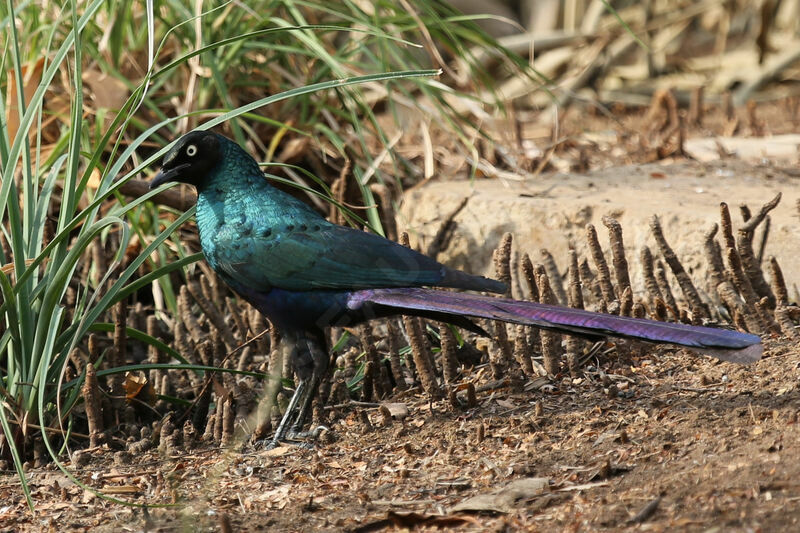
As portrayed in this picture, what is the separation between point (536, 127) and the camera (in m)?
7.91

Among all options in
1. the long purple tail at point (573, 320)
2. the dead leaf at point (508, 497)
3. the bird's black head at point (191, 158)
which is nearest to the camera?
the dead leaf at point (508, 497)

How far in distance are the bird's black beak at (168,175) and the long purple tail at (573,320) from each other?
76 centimetres

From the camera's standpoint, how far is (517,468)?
2885mm

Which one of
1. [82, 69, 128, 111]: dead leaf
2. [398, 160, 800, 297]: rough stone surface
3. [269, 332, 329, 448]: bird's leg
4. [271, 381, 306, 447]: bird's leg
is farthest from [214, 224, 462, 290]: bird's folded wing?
[82, 69, 128, 111]: dead leaf

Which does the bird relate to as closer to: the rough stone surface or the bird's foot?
the bird's foot

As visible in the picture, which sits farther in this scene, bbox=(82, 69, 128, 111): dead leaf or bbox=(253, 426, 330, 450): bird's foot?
bbox=(82, 69, 128, 111): dead leaf

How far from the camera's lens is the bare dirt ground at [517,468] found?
8.21 feet

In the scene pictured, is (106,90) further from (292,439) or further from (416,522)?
(416,522)

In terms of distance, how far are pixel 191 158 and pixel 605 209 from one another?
→ 6.26 feet

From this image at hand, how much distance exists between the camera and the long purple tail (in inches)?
111

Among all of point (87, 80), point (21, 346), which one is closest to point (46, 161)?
point (87, 80)

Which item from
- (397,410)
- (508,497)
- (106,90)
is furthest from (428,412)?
(106,90)

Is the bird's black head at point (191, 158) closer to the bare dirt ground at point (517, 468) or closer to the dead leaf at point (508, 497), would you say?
the bare dirt ground at point (517, 468)

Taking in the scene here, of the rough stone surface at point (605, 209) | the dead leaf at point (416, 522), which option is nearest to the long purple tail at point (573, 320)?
the dead leaf at point (416, 522)
